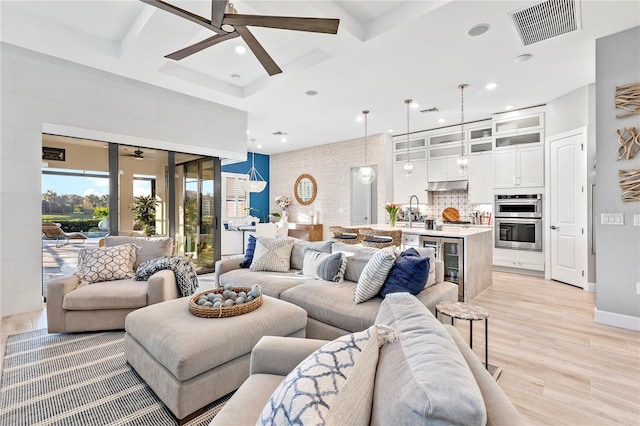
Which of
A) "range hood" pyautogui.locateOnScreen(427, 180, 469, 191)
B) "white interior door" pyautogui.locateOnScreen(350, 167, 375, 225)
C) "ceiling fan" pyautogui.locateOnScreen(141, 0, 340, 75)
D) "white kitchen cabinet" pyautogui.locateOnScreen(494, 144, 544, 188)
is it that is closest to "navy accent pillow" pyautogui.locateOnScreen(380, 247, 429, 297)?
"ceiling fan" pyautogui.locateOnScreen(141, 0, 340, 75)

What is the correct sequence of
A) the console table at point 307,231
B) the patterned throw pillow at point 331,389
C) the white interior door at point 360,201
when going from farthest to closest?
1. the console table at point 307,231
2. the white interior door at point 360,201
3. the patterned throw pillow at point 331,389

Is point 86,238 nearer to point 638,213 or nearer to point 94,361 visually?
point 94,361

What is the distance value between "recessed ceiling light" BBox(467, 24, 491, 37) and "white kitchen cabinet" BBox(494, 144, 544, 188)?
3094mm

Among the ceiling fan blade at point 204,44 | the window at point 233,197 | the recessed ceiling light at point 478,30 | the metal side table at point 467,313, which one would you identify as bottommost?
the metal side table at point 467,313

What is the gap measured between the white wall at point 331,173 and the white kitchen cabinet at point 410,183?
150 millimetres

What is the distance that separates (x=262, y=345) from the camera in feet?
4.61

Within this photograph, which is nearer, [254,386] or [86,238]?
[254,386]

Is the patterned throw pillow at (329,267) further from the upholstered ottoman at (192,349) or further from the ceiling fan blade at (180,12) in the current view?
the ceiling fan blade at (180,12)

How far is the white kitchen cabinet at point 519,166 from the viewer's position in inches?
199

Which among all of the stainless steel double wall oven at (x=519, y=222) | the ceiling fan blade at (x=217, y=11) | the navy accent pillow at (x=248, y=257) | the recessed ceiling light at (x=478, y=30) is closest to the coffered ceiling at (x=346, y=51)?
the recessed ceiling light at (x=478, y=30)

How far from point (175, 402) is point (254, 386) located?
715 mm

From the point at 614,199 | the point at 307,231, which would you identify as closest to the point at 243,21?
the point at 614,199

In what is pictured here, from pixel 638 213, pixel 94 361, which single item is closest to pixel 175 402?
pixel 94 361

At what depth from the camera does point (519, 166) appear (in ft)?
17.3
